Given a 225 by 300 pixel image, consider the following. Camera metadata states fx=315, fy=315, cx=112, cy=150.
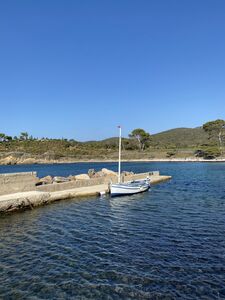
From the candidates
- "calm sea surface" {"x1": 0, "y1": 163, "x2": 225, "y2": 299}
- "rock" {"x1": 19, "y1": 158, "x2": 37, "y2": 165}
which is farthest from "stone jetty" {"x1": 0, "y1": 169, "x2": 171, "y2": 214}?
"rock" {"x1": 19, "y1": 158, "x2": 37, "y2": 165}

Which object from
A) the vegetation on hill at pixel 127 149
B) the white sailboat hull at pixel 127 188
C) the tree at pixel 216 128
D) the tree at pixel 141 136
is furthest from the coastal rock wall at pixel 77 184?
the tree at pixel 141 136

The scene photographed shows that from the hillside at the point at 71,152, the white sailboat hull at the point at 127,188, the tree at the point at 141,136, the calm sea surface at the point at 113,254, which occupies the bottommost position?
the calm sea surface at the point at 113,254

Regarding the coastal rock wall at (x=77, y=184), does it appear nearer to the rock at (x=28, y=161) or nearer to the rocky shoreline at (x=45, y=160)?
the rocky shoreline at (x=45, y=160)

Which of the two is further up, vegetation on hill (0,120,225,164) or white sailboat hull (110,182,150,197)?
vegetation on hill (0,120,225,164)

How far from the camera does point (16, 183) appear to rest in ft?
83.3

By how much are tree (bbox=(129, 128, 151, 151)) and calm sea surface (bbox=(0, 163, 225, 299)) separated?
134 m

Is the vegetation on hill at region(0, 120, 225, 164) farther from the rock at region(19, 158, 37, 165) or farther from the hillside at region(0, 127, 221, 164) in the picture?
the rock at region(19, 158, 37, 165)

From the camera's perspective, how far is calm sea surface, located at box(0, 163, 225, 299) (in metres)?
10.2

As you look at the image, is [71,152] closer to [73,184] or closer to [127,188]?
[73,184]

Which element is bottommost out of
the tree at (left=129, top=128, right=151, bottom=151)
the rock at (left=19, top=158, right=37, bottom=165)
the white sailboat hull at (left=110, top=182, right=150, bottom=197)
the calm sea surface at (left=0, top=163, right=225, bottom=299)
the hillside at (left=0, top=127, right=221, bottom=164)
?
the calm sea surface at (left=0, top=163, right=225, bottom=299)

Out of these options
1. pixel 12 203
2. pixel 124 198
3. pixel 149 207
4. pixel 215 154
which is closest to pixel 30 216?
pixel 12 203

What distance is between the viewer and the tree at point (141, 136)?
15650 cm

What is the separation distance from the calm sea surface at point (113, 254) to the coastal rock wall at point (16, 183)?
350 centimetres

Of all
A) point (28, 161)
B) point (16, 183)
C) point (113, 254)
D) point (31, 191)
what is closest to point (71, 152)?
point (28, 161)
